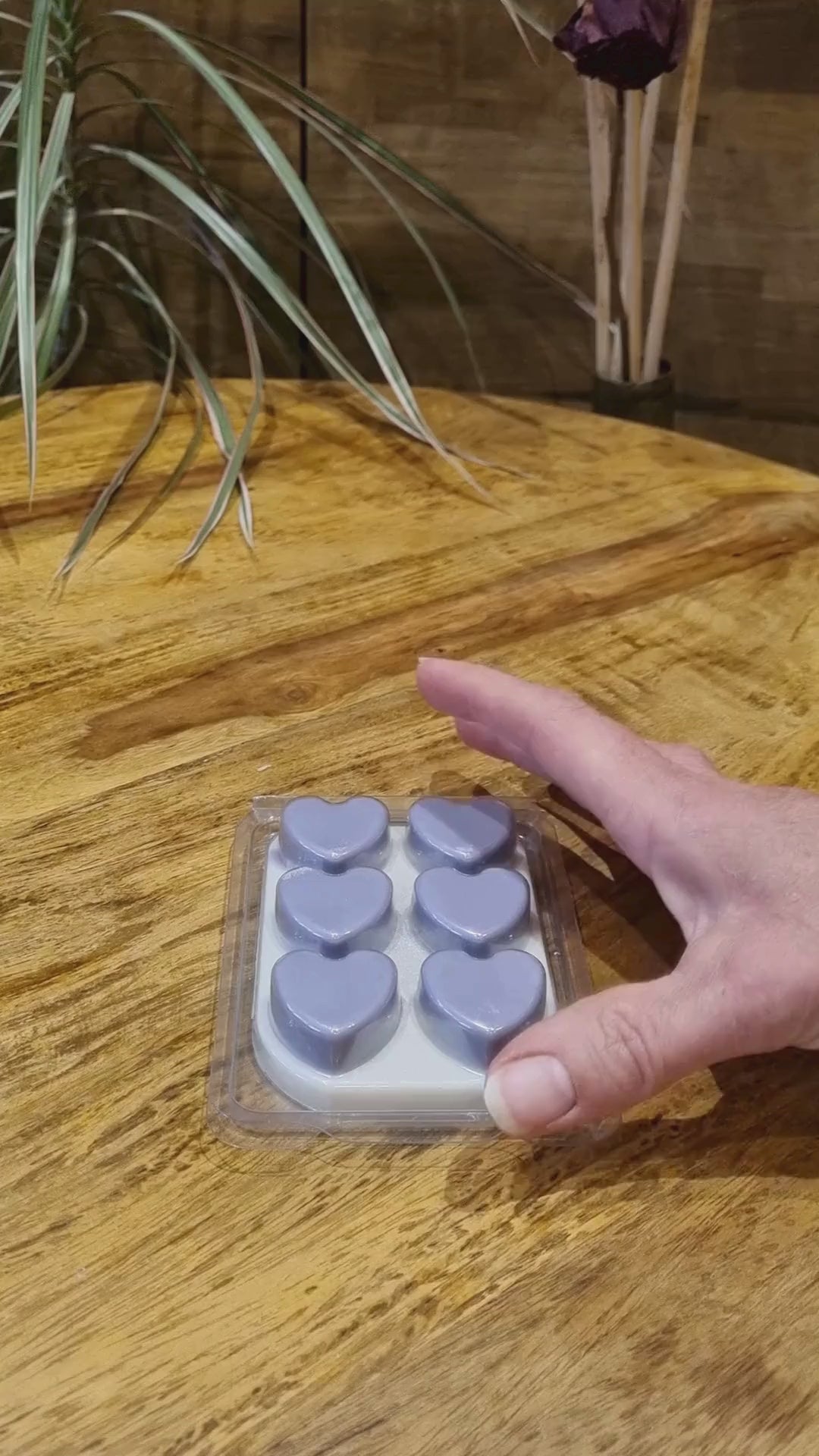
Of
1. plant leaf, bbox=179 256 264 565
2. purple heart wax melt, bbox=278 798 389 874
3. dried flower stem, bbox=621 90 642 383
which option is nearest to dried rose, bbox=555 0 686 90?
dried flower stem, bbox=621 90 642 383

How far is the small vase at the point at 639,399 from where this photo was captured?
3.13 feet

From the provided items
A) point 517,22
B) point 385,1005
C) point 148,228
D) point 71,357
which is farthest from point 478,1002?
point 148,228

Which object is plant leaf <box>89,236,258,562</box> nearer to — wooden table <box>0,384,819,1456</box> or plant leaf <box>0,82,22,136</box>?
wooden table <box>0,384,819,1456</box>

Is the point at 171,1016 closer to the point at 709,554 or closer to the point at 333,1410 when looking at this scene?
the point at 333,1410

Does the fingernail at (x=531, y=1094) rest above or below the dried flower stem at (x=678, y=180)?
below

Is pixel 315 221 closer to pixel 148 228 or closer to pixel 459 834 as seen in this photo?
pixel 148 228

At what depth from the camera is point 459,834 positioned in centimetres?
47

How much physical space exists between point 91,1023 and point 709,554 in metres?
0.47

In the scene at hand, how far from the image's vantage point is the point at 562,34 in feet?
2.38

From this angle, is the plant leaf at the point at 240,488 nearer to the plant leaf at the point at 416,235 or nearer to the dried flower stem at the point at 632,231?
the plant leaf at the point at 416,235

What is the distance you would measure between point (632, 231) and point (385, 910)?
0.63 meters

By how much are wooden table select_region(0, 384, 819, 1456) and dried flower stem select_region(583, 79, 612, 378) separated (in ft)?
0.71

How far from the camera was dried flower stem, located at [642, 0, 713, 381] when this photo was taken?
2.61 feet

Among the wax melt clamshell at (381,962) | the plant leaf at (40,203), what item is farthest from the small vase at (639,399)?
the wax melt clamshell at (381,962)
